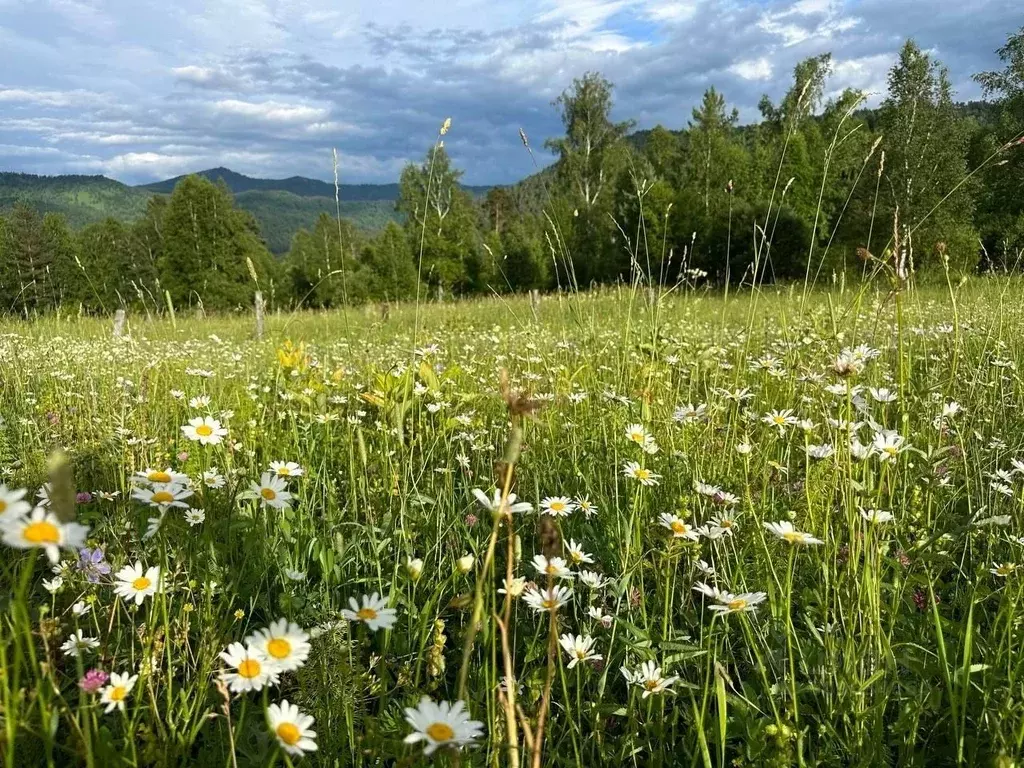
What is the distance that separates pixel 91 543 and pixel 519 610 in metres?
1.05

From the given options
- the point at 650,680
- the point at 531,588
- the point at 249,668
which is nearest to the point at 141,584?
the point at 249,668

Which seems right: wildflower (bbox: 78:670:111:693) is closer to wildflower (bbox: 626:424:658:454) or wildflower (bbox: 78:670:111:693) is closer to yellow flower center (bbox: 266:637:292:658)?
yellow flower center (bbox: 266:637:292:658)

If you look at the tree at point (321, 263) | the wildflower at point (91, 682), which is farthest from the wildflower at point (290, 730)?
the tree at point (321, 263)

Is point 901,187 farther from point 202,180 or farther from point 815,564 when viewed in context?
point 202,180

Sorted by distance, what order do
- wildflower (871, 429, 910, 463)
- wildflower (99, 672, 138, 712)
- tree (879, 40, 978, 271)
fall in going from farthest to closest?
1. tree (879, 40, 978, 271)
2. wildflower (871, 429, 910, 463)
3. wildflower (99, 672, 138, 712)

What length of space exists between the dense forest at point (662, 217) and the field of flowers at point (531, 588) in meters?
0.75

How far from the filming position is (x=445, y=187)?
5131 cm

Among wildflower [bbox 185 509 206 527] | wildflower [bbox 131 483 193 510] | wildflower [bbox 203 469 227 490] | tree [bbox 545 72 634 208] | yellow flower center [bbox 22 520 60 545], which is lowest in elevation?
wildflower [bbox 203 469 227 490]

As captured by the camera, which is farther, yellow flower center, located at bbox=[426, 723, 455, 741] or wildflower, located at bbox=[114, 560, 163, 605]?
wildflower, located at bbox=[114, 560, 163, 605]

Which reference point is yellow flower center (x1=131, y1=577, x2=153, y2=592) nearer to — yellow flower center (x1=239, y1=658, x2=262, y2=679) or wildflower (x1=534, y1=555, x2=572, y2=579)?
yellow flower center (x1=239, y1=658, x2=262, y2=679)

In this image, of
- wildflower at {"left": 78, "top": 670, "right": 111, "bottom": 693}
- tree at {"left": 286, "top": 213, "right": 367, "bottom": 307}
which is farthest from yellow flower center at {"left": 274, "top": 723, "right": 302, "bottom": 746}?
tree at {"left": 286, "top": 213, "right": 367, "bottom": 307}

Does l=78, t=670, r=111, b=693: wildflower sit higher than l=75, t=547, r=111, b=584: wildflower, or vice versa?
l=78, t=670, r=111, b=693: wildflower

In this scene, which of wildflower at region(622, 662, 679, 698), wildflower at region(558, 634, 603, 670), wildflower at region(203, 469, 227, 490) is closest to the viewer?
wildflower at region(622, 662, 679, 698)

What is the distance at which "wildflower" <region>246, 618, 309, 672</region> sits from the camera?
3.05ft
